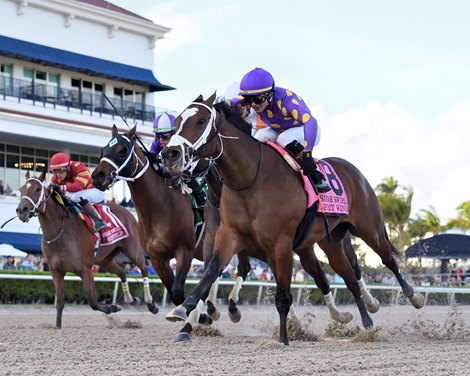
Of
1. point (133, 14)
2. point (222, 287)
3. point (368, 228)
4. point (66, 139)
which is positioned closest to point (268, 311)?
point (222, 287)

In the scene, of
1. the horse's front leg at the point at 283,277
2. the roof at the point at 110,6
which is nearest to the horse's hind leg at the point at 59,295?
the horse's front leg at the point at 283,277

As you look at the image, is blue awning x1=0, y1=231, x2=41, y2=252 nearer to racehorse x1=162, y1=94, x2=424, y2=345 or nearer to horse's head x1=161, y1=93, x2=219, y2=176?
racehorse x1=162, y1=94, x2=424, y2=345

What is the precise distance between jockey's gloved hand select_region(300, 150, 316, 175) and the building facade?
695 inches

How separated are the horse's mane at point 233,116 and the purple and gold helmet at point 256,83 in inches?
10.4

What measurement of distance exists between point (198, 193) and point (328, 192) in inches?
60.3

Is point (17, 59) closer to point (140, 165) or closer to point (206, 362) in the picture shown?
point (140, 165)

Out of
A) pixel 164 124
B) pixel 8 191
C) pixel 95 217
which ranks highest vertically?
pixel 8 191

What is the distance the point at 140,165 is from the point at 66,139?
19.3 m

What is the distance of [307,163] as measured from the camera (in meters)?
7.10

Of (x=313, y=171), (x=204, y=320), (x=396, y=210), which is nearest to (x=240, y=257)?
(x=204, y=320)

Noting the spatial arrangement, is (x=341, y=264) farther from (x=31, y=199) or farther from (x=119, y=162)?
(x=31, y=199)

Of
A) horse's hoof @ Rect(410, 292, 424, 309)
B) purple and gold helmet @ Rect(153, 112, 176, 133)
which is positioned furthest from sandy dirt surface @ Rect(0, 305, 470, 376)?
purple and gold helmet @ Rect(153, 112, 176, 133)

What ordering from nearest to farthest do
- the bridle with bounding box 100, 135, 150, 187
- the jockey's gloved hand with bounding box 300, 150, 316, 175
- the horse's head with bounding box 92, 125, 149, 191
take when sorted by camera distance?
the jockey's gloved hand with bounding box 300, 150, 316, 175 < the horse's head with bounding box 92, 125, 149, 191 < the bridle with bounding box 100, 135, 150, 187

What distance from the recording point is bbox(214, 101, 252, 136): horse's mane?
21.7 feet
